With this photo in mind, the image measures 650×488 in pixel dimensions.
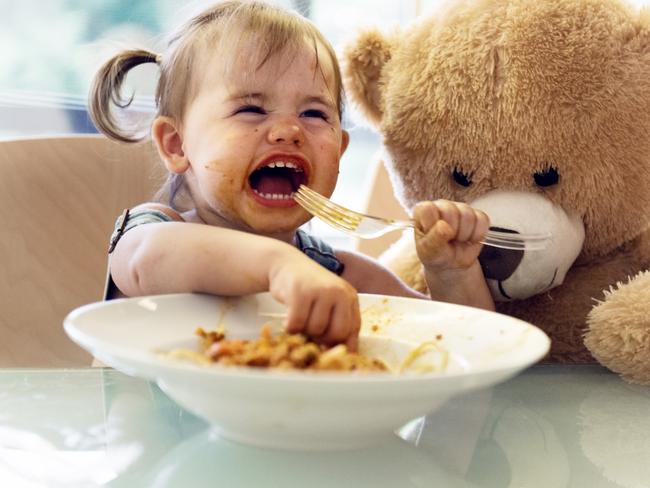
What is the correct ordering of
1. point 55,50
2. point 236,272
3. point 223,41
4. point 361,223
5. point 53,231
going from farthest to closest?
point 55,50 → point 53,231 → point 223,41 → point 361,223 → point 236,272

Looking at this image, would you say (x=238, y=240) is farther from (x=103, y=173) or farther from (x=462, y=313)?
(x=103, y=173)

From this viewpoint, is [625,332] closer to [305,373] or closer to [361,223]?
[361,223]

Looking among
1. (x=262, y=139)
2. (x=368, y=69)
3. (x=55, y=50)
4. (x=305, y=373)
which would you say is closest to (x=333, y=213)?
(x=262, y=139)

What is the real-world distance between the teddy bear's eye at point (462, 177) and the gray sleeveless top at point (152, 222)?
22 cm

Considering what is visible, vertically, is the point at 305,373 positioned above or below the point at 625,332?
above

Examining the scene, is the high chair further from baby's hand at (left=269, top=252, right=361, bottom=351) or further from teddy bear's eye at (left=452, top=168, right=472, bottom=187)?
baby's hand at (left=269, top=252, right=361, bottom=351)

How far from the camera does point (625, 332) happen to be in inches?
26.5

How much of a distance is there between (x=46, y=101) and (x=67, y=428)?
1839 mm

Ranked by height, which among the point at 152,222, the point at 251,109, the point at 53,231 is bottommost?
the point at 53,231

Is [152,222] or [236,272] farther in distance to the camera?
[152,222]

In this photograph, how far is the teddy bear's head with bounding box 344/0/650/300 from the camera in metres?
0.75

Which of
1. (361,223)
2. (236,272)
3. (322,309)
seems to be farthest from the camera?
(361,223)

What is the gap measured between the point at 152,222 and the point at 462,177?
324mm

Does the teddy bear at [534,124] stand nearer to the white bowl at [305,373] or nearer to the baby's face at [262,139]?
the baby's face at [262,139]
